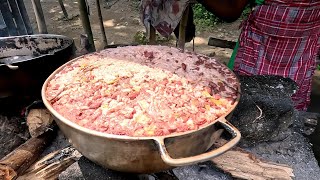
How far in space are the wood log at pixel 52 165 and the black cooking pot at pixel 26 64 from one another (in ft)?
1.94

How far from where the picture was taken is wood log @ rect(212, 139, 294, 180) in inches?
75.5

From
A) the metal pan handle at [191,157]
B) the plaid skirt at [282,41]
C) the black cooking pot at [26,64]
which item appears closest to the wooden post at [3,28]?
the black cooking pot at [26,64]

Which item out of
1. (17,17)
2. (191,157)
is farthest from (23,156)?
(17,17)

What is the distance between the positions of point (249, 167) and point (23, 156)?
1.53 metres

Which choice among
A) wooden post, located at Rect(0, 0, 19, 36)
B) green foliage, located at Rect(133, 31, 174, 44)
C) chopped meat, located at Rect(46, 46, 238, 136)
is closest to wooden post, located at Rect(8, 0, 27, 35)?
wooden post, located at Rect(0, 0, 19, 36)

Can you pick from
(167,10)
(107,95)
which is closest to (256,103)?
(107,95)

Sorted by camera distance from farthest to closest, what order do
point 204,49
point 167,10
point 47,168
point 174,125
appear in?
point 204,49, point 167,10, point 47,168, point 174,125

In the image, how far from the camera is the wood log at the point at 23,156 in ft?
5.78

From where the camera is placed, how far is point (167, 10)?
9.09 ft

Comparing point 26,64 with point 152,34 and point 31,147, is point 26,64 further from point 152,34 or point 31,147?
point 152,34

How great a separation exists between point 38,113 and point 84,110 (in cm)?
98

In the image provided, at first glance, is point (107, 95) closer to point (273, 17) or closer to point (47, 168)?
point (47, 168)

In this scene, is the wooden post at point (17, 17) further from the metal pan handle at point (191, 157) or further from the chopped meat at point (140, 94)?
the metal pan handle at point (191, 157)

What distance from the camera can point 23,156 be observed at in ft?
6.39
